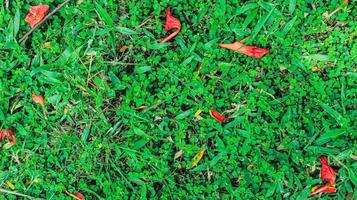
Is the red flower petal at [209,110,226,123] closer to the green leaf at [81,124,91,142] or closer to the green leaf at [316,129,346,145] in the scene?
the green leaf at [316,129,346,145]

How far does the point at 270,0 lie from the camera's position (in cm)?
341

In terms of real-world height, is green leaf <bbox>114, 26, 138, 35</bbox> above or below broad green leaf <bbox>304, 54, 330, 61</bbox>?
above

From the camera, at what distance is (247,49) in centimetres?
338

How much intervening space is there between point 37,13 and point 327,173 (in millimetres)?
2182

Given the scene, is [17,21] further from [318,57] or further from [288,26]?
[318,57]

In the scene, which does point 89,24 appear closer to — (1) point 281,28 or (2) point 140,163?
(2) point 140,163

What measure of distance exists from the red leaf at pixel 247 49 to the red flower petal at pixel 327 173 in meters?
0.81

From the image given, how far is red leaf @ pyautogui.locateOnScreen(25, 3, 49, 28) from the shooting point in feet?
11.2

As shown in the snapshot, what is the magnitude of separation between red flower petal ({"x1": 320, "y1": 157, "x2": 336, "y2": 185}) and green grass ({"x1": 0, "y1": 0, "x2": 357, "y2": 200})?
0.04m

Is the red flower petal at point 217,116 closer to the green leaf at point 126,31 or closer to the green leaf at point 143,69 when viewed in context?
the green leaf at point 143,69

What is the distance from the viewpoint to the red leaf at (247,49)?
3.37 meters

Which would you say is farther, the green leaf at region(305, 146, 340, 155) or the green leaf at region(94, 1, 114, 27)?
the green leaf at region(94, 1, 114, 27)

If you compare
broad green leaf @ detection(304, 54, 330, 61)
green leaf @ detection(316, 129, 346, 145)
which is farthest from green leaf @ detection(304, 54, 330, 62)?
green leaf @ detection(316, 129, 346, 145)

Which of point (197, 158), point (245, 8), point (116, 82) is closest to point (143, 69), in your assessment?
point (116, 82)
